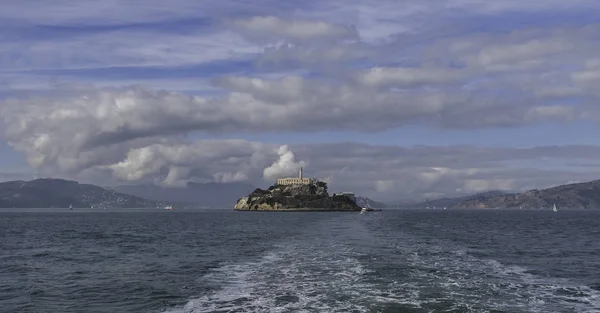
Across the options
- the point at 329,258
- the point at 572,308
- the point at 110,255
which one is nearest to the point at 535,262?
the point at 329,258

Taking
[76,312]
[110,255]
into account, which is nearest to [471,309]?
[76,312]

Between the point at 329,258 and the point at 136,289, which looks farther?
the point at 329,258

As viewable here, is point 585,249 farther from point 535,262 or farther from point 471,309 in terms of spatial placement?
point 471,309

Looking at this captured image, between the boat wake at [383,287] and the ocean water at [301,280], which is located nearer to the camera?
the boat wake at [383,287]

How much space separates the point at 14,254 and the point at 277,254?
35.7 metres

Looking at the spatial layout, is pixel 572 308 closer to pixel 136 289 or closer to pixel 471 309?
pixel 471 309

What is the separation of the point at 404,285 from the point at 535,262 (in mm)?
27033

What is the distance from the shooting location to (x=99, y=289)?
4225cm

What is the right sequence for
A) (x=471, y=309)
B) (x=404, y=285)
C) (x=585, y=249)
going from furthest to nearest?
(x=585, y=249)
(x=404, y=285)
(x=471, y=309)

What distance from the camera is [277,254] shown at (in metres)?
67.7

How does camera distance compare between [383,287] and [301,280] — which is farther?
[301,280]

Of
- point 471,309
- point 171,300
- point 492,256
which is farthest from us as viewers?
point 492,256

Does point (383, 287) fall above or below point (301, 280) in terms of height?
below

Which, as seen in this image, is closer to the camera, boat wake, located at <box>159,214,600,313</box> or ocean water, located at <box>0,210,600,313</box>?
boat wake, located at <box>159,214,600,313</box>
